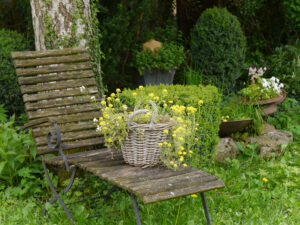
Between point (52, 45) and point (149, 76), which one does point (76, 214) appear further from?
point (149, 76)

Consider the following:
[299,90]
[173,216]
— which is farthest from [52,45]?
[299,90]

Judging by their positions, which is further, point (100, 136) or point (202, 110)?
point (202, 110)

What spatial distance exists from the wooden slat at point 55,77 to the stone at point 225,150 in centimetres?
174

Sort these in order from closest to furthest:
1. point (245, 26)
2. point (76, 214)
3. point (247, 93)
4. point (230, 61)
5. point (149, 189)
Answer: point (149, 189) → point (76, 214) → point (247, 93) → point (230, 61) → point (245, 26)

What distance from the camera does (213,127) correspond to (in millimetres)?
4293

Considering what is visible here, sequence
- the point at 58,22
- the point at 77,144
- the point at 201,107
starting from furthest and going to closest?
the point at 58,22, the point at 201,107, the point at 77,144

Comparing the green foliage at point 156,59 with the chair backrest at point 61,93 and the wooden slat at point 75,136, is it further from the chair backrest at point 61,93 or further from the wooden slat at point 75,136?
the wooden slat at point 75,136

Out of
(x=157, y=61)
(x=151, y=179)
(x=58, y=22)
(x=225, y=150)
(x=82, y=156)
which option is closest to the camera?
(x=151, y=179)

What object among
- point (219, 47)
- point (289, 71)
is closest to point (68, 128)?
point (219, 47)

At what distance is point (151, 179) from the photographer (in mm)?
2633

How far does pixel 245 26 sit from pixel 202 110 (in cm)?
491

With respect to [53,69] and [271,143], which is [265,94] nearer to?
[271,143]

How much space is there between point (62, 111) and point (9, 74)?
1.99 metres

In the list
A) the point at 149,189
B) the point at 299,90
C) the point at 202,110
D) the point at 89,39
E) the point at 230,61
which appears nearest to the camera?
the point at 149,189
